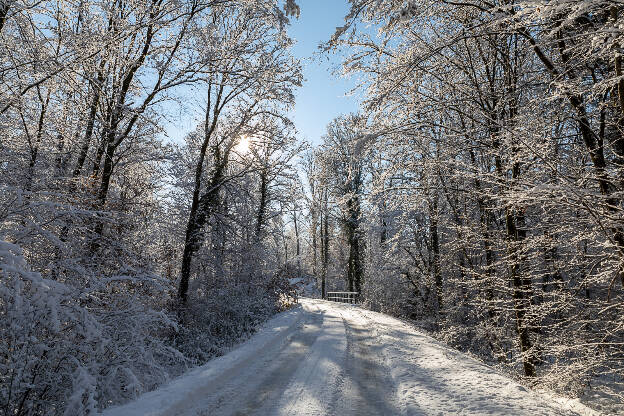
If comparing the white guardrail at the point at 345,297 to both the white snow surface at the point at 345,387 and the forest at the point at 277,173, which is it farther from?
the white snow surface at the point at 345,387

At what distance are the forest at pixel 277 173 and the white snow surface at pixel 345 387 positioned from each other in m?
0.58

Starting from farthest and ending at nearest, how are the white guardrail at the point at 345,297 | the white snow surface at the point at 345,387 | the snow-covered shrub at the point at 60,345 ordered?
the white guardrail at the point at 345,297
the white snow surface at the point at 345,387
the snow-covered shrub at the point at 60,345

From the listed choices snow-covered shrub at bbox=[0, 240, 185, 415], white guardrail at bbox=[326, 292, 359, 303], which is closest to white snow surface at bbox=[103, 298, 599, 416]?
snow-covered shrub at bbox=[0, 240, 185, 415]

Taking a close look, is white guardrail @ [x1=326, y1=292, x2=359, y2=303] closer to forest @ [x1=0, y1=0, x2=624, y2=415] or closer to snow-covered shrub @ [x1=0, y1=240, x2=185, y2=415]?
forest @ [x1=0, y1=0, x2=624, y2=415]

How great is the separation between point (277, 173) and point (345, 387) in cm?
1139

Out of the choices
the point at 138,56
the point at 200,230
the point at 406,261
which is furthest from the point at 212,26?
the point at 406,261

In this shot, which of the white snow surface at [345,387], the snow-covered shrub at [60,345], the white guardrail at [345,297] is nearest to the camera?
the snow-covered shrub at [60,345]

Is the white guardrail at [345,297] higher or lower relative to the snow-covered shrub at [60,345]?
lower

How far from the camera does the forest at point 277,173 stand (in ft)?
13.6

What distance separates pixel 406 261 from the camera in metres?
21.2

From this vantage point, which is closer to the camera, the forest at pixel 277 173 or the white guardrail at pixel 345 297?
the forest at pixel 277 173

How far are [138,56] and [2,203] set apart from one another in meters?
5.81

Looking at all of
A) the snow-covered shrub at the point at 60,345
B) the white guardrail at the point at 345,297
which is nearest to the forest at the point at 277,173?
the snow-covered shrub at the point at 60,345

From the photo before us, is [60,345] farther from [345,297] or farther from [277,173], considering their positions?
[345,297]
